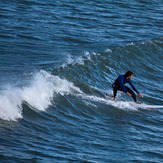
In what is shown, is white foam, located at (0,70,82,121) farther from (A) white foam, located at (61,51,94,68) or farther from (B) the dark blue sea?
(A) white foam, located at (61,51,94,68)

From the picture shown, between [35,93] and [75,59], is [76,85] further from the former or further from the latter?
[75,59]

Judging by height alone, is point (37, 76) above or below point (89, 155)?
above

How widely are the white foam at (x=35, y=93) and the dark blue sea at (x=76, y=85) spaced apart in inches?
1.5

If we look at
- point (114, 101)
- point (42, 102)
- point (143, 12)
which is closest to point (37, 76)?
point (42, 102)

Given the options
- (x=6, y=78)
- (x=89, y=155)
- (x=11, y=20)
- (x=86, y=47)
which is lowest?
(x=89, y=155)

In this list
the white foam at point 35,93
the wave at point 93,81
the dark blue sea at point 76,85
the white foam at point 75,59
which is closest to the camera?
the dark blue sea at point 76,85

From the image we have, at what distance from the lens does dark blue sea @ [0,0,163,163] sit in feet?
33.1

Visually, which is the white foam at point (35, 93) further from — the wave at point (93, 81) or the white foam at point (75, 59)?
the white foam at point (75, 59)

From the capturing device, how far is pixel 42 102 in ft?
42.8

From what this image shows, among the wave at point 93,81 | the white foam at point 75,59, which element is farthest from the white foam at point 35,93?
the white foam at point 75,59

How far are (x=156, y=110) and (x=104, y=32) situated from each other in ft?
41.3

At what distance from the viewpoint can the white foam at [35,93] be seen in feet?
37.9

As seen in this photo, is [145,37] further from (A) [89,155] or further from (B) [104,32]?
(A) [89,155]

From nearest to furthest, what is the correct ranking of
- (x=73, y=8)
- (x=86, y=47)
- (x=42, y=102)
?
1. (x=42, y=102)
2. (x=86, y=47)
3. (x=73, y=8)
